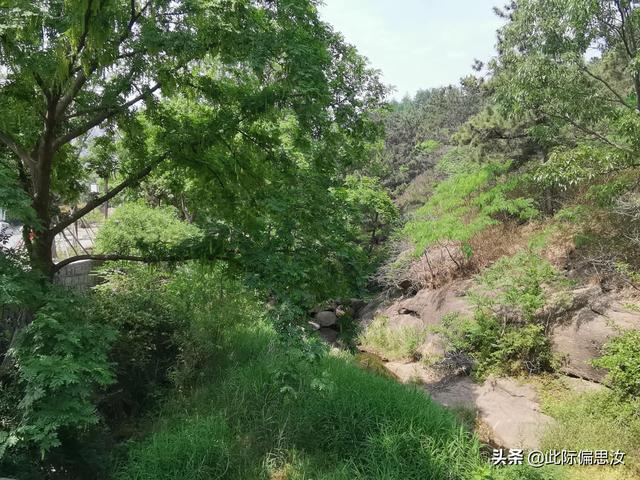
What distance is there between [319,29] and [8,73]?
3.83 m

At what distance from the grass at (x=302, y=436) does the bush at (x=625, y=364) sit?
106 inches

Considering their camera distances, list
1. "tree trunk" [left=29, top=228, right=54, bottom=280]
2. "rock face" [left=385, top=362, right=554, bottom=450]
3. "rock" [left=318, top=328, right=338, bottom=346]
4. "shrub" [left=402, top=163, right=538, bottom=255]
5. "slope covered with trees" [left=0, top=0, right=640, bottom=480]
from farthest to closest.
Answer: "rock" [left=318, top=328, right=338, bottom=346] → "shrub" [left=402, top=163, right=538, bottom=255] → "rock face" [left=385, top=362, right=554, bottom=450] → "tree trunk" [left=29, top=228, right=54, bottom=280] → "slope covered with trees" [left=0, top=0, right=640, bottom=480]

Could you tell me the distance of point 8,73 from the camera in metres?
5.39

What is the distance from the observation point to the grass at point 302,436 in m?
5.18

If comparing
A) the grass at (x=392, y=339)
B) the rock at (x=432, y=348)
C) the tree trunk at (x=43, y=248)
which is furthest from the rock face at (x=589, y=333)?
the tree trunk at (x=43, y=248)

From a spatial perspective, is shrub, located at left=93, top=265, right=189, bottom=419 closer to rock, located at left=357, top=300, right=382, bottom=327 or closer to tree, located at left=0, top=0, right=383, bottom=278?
tree, located at left=0, top=0, right=383, bottom=278

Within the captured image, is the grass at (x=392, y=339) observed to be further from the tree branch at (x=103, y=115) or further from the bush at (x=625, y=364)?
the tree branch at (x=103, y=115)

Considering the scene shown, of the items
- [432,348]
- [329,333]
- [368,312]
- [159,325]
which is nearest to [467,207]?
[432,348]

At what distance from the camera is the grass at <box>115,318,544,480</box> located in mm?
5184

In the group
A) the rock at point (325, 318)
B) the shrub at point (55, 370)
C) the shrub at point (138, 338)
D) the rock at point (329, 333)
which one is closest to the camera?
the shrub at point (55, 370)

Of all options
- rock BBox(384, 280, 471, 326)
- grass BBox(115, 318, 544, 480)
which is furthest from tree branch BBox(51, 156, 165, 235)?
rock BBox(384, 280, 471, 326)

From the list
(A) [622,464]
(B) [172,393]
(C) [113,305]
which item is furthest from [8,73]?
(A) [622,464]

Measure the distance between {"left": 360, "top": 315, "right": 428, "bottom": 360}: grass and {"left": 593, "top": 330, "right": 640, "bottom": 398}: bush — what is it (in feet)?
16.7

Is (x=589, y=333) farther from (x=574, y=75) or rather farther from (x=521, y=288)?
(x=574, y=75)
